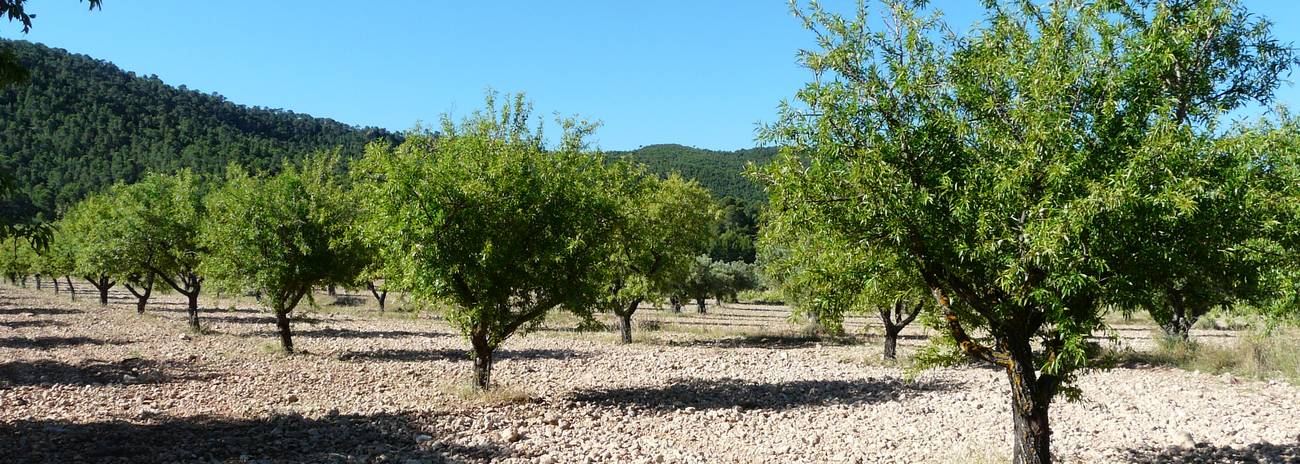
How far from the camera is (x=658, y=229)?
29.5 meters

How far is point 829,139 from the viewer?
8.10 metres

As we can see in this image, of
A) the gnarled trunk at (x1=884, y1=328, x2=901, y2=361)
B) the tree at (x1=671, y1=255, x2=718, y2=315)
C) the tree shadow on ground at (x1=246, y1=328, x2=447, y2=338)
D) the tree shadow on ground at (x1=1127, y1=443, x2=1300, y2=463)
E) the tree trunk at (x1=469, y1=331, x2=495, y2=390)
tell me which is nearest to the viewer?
the tree shadow on ground at (x1=1127, y1=443, x2=1300, y2=463)

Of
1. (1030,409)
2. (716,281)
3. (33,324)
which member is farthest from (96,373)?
(716,281)

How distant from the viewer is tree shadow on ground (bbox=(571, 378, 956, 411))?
15.8 m

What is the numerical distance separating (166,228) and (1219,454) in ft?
115

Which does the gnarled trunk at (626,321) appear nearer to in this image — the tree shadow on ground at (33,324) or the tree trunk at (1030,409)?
the tree trunk at (1030,409)

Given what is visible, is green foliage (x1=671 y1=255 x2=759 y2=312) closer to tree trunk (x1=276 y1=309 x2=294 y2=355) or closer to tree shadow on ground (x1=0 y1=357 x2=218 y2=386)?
tree trunk (x1=276 y1=309 x2=294 y2=355)

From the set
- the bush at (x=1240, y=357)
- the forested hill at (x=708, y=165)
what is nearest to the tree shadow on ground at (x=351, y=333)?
the bush at (x=1240, y=357)

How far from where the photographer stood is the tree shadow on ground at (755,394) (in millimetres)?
15781

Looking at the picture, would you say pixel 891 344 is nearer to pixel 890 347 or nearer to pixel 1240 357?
pixel 890 347

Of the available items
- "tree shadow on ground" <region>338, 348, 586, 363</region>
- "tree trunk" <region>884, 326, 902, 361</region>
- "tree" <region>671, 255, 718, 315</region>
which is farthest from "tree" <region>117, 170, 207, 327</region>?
"tree" <region>671, 255, 718, 315</region>

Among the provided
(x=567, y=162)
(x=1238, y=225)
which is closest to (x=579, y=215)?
(x=567, y=162)

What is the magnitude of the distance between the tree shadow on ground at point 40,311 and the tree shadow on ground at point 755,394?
37.3 metres

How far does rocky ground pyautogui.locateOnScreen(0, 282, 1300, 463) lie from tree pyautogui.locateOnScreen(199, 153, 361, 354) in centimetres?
238
